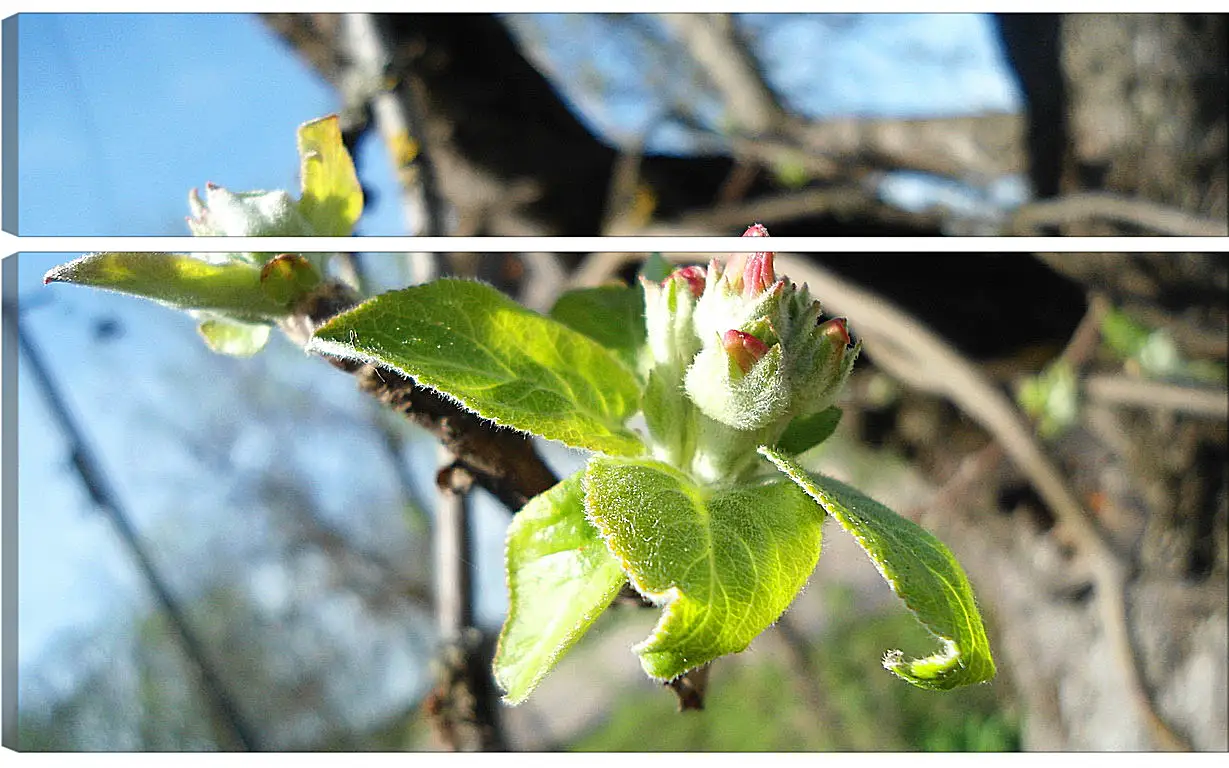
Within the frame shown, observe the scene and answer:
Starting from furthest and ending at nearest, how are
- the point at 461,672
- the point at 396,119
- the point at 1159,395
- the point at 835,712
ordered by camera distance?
the point at 835,712 → the point at 1159,395 → the point at 396,119 → the point at 461,672

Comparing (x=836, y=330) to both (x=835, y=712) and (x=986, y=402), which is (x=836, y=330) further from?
(x=835, y=712)

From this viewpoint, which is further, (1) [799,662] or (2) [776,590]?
(1) [799,662]

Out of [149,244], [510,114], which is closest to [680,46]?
[510,114]

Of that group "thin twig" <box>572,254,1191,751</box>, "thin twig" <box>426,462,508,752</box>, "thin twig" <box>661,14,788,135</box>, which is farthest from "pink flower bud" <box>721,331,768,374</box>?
"thin twig" <box>661,14,788,135</box>

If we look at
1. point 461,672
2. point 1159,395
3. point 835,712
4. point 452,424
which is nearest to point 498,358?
point 452,424

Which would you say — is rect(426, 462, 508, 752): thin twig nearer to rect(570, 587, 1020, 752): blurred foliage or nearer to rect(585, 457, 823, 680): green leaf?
rect(585, 457, 823, 680): green leaf

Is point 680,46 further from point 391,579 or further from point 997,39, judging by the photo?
point 391,579

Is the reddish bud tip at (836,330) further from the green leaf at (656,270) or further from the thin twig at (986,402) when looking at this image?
the thin twig at (986,402)
